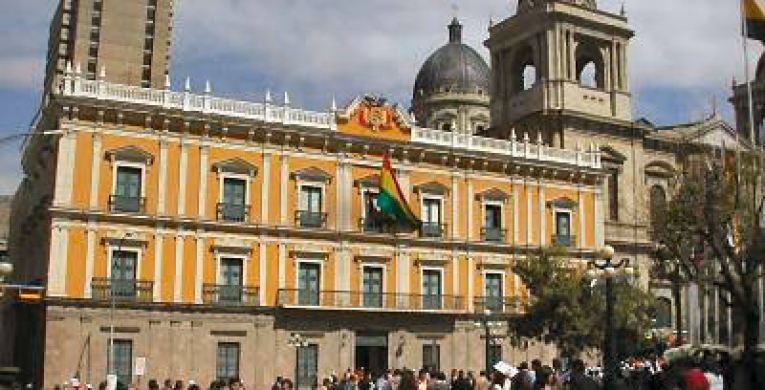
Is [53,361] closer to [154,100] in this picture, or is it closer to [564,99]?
[154,100]

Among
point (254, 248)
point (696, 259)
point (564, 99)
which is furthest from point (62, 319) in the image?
point (564, 99)

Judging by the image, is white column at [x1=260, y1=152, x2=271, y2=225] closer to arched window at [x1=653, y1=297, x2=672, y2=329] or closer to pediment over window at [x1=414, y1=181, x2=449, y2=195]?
pediment over window at [x1=414, y1=181, x2=449, y2=195]

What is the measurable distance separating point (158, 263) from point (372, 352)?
9.78 metres

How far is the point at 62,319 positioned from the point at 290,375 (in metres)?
9.06

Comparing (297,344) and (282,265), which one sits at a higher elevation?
(282,265)

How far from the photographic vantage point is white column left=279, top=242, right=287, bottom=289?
3847 centimetres

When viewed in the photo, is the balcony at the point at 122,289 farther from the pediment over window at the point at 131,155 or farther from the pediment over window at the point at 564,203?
the pediment over window at the point at 564,203

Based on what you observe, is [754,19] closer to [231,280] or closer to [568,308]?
[568,308]

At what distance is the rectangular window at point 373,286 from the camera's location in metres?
40.1

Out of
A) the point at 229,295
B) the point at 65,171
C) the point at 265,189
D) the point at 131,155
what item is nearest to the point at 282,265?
the point at 229,295

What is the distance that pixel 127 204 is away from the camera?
3600cm

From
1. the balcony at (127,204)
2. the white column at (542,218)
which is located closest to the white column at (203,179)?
the balcony at (127,204)

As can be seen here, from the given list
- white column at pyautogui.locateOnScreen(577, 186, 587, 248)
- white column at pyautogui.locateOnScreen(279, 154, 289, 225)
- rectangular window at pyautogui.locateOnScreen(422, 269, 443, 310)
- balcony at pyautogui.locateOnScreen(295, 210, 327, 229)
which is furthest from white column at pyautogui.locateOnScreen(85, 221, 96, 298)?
white column at pyautogui.locateOnScreen(577, 186, 587, 248)

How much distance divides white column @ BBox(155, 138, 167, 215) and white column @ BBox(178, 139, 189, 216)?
583mm
